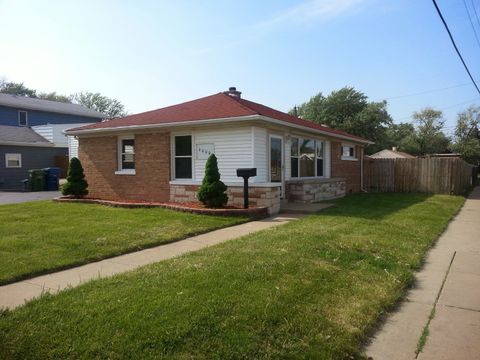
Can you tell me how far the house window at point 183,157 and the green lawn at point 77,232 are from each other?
2545mm

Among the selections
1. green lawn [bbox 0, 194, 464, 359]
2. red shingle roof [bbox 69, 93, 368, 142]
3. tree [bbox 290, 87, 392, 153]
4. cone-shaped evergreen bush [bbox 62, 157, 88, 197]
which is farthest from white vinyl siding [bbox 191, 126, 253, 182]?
tree [bbox 290, 87, 392, 153]

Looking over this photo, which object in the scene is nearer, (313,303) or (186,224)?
(313,303)

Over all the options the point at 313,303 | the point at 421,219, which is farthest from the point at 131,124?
the point at 313,303

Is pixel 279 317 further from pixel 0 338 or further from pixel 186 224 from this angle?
pixel 186 224

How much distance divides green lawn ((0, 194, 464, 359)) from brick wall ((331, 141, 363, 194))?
12303mm

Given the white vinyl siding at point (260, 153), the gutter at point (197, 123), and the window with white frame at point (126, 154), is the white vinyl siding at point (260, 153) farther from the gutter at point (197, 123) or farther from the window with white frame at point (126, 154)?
the window with white frame at point (126, 154)

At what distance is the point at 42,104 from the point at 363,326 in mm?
37564

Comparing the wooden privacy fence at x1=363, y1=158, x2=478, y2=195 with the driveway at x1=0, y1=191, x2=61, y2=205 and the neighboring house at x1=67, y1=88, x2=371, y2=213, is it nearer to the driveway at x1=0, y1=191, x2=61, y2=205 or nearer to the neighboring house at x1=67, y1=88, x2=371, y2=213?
the neighboring house at x1=67, y1=88, x2=371, y2=213

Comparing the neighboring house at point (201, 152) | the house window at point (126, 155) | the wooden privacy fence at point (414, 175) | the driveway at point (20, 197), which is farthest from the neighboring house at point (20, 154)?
the wooden privacy fence at point (414, 175)

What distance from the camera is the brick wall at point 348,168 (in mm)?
18734

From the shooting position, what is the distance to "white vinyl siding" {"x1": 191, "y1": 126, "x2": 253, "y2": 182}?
482 inches

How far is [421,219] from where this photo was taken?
10.6m

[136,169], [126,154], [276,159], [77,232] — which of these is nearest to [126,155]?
[126,154]

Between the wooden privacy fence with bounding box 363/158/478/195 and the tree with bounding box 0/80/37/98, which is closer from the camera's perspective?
the wooden privacy fence with bounding box 363/158/478/195
